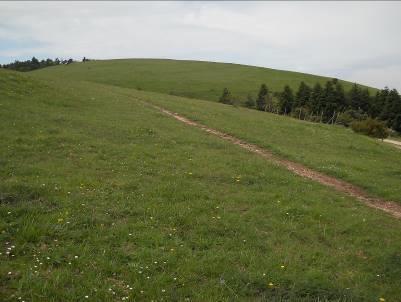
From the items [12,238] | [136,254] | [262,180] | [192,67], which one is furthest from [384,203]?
[192,67]

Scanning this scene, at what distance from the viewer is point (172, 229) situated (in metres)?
10.4

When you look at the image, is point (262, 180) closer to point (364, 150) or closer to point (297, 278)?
point (297, 278)

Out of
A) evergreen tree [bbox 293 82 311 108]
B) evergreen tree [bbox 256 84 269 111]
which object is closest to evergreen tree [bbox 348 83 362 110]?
evergreen tree [bbox 293 82 311 108]

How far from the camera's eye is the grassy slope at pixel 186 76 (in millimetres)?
105438

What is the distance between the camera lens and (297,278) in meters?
8.65

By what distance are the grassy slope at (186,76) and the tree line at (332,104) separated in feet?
47.4

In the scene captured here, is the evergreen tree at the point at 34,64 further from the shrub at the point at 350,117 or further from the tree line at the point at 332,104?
the shrub at the point at 350,117

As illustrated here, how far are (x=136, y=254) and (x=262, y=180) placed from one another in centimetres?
883

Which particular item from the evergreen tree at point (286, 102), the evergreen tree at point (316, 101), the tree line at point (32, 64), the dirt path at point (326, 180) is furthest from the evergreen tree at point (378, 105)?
the tree line at point (32, 64)

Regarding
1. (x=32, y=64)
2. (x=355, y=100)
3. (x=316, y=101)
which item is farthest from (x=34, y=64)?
(x=355, y=100)

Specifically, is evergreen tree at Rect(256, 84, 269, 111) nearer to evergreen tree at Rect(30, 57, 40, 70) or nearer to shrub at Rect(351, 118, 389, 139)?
shrub at Rect(351, 118, 389, 139)

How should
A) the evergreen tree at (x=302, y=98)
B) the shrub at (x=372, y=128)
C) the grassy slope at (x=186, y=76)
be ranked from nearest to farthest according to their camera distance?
1. the shrub at (x=372, y=128)
2. the evergreen tree at (x=302, y=98)
3. the grassy slope at (x=186, y=76)

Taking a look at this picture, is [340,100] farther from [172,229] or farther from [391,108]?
[172,229]

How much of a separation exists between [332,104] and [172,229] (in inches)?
3080
